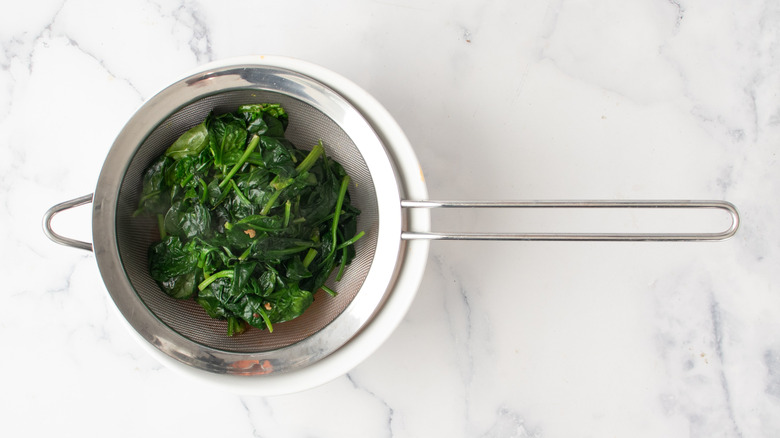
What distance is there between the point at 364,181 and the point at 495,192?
1.60 feet

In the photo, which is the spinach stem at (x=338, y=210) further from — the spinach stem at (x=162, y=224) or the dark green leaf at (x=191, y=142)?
the spinach stem at (x=162, y=224)

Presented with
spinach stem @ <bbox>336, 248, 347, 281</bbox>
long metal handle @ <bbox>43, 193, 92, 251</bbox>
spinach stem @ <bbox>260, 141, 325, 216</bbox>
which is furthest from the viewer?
spinach stem @ <bbox>336, 248, 347, 281</bbox>

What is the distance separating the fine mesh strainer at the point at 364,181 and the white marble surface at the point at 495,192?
297 millimetres

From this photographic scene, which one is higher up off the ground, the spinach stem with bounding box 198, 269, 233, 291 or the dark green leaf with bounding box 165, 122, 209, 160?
the dark green leaf with bounding box 165, 122, 209, 160

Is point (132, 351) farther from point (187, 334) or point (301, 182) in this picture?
point (301, 182)

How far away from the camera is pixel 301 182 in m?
1.67

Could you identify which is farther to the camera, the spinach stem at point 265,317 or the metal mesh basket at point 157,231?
the spinach stem at point 265,317

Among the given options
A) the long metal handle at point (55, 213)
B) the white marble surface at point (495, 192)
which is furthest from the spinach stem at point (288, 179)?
the long metal handle at point (55, 213)

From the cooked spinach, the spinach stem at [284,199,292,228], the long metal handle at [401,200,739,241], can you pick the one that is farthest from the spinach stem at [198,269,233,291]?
the long metal handle at [401,200,739,241]

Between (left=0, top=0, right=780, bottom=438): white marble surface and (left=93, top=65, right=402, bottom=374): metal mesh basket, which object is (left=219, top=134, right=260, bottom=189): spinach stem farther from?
(left=0, top=0, right=780, bottom=438): white marble surface

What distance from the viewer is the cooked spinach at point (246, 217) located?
5.45 feet

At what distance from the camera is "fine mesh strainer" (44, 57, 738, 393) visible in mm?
1573

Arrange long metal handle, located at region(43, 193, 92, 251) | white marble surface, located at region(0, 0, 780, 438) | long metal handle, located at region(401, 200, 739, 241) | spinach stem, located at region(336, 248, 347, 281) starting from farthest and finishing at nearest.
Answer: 1. white marble surface, located at region(0, 0, 780, 438)
2. spinach stem, located at region(336, 248, 347, 281)
3. long metal handle, located at region(43, 193, 92, 251)
4. long metal handle, located at region(401, 200, 739, 241)

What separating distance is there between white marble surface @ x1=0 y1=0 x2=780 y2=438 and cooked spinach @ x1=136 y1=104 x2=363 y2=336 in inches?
13.7
